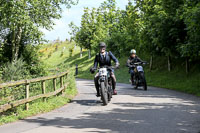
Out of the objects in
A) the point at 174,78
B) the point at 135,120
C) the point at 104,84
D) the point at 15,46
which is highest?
the point at 15,46

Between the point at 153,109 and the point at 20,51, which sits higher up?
the point at 20,51

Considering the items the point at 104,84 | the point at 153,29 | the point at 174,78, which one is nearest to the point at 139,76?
the point at 104,84

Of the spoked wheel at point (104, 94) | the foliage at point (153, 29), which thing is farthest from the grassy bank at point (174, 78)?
the spoked wheel at point (104, 94)

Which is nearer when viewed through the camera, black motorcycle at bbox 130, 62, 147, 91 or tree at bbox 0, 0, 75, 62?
black motorcycle at bbox 130, 62, 147, 91

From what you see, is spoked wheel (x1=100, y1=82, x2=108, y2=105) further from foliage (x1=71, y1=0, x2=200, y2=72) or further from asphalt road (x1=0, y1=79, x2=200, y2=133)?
foliage (x1=71, y1=0, x2=200, y2=72)

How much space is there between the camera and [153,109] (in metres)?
9.10

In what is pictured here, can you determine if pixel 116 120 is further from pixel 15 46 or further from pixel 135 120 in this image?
pixel 15 46

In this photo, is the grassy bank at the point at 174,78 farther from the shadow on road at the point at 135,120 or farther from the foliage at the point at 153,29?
the shadow on road at the point at 135,120

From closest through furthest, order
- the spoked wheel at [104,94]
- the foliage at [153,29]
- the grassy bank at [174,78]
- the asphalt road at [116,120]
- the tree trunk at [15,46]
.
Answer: the asphalt road at [116,120] → the spoked wheel at [104,94] → the foliage at [153,29] → the grassy bank at [174,78] → the tree trunk at [15,46]

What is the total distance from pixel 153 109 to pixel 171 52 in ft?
46.8

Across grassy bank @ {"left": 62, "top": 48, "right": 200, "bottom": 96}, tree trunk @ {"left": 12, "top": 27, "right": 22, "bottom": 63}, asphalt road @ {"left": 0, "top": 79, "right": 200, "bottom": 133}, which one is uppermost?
tree trunk @ {"left": 12, "top": 27, "right": 22, "bottom": 63}

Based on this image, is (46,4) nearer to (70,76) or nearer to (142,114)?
(70,76)

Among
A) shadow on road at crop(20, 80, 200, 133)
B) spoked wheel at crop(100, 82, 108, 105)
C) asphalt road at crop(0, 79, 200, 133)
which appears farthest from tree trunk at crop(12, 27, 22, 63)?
shadow on road at crop(20, 80, 200, 133)

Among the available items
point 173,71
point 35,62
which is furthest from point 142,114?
point 173,71
